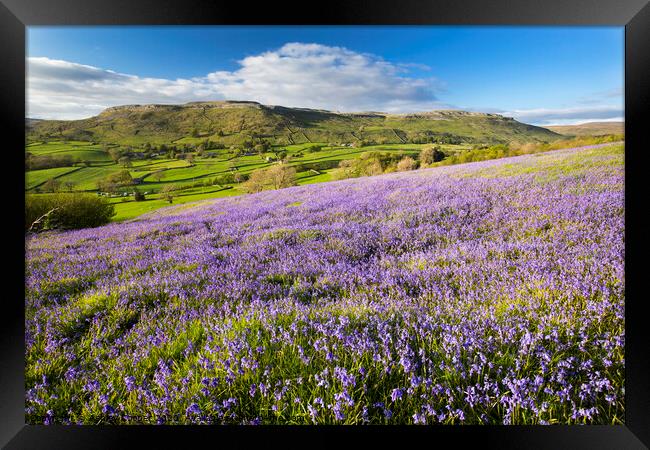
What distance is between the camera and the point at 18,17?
3.39m

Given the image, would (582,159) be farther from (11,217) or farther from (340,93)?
(11,217)

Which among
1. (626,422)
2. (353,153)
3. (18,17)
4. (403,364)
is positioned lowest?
(626,422)

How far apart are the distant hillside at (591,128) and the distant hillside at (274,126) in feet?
0.36

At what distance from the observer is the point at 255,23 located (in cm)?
337

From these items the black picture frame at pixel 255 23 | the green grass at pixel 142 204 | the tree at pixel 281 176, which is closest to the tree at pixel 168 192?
the green grass at pixel 142 204

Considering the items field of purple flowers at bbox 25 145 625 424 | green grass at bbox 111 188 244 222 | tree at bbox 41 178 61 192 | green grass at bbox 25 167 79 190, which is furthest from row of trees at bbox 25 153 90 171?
field of purple flowers at bbox 25 145 625 424

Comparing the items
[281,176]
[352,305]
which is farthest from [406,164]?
[352,305]

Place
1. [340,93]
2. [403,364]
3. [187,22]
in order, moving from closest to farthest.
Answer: [403,364]
[187,22]
[340,93]

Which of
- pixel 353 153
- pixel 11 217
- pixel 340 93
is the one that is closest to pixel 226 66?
pixel 340 93

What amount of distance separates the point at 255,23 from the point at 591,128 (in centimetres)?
347

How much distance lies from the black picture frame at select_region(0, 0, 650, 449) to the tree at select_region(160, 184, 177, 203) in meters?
1.24

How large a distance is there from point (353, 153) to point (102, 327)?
304 centimetres

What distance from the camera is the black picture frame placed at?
287 centimetres

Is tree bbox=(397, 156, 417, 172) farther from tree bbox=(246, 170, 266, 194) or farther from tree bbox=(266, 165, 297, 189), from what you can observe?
tree bbox=(246, 170, 266, 194)
